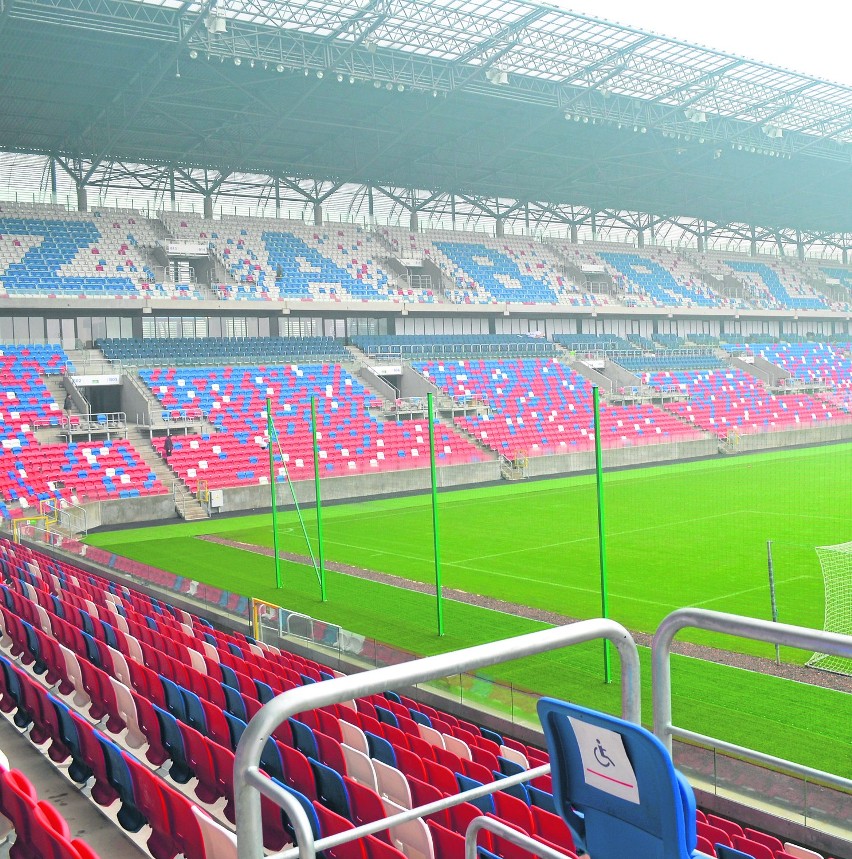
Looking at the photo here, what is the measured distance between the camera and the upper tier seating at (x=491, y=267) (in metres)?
57.3

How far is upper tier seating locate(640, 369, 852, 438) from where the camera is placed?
1977 inches

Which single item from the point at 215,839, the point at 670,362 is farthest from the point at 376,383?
the point at 215,839

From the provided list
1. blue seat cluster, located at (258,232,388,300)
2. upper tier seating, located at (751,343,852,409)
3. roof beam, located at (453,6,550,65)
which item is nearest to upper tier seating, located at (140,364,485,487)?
blue seat cluster, located at (258,232,388,300)

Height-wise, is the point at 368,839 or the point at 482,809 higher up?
Answer: the point at 368,839

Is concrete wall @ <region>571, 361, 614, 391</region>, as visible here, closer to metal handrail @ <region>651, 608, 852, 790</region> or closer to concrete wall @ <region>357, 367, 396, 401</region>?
concrete wall @ <region>357, 367, 396, 401</region>

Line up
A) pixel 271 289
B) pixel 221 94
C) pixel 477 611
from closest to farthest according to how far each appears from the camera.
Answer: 1. pixel 477 611
2. pixel 221 94
3. pixel 271 289

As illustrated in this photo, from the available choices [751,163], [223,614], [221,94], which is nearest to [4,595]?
[223,614]

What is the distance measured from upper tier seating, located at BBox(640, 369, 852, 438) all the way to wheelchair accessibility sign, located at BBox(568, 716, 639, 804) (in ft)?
158

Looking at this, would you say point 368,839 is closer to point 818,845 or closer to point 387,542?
point 818,845

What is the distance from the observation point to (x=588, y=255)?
219 ft

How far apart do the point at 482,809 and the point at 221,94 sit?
132 feet

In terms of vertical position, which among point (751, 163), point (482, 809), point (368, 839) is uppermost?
point (751, 163)

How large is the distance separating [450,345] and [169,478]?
2176 centimetres

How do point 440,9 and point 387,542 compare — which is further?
point 440,9
